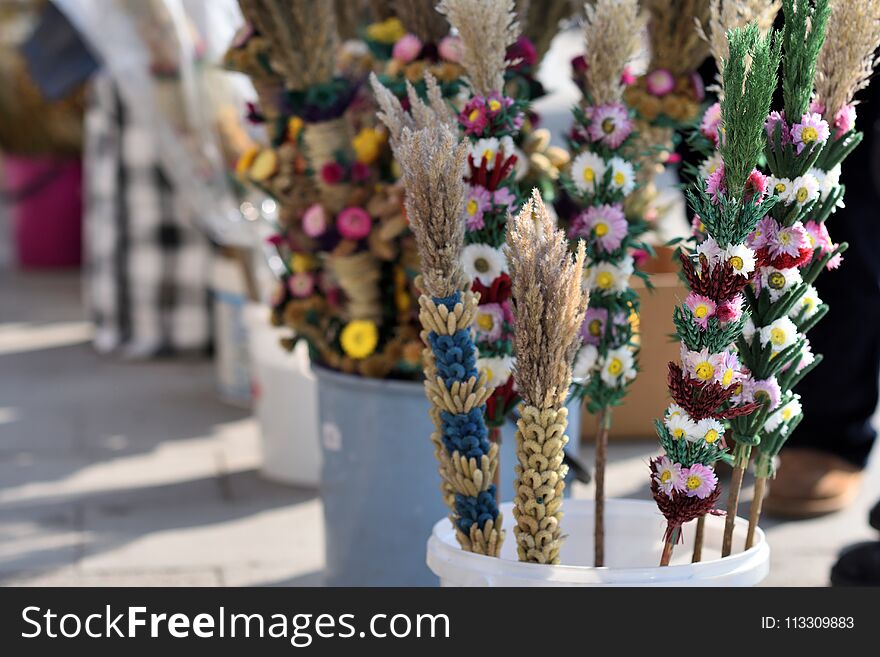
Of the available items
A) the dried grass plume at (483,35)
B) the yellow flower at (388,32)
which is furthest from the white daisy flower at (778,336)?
the yellow flower at (388,32)

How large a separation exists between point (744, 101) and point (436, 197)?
1.02 feet

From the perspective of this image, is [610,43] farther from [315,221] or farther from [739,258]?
[315,221]

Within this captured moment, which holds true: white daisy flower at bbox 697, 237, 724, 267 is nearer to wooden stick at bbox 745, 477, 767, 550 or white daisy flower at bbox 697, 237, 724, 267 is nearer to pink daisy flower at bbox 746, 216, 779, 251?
pink daisy flower at bbox 746, 216, 779, 251

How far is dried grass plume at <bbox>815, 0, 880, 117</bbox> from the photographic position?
1251mm

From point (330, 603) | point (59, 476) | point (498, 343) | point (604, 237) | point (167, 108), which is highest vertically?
point (167, 108)

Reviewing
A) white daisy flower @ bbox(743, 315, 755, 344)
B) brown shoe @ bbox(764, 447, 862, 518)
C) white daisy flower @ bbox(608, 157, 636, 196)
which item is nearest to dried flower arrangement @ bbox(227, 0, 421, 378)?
white daisy flower @ bbox(608, 157, 636, 196)

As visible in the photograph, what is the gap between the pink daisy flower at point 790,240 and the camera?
4.17ft

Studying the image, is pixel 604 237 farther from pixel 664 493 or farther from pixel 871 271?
pixel 871 271

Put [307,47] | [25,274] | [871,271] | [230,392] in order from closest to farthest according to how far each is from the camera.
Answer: [307,47] → [871,271] → [230,392] → [25,274]

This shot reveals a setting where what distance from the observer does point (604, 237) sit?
58.7 inches

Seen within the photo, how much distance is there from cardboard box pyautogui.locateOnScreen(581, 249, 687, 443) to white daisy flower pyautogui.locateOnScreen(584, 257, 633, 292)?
0.34 m

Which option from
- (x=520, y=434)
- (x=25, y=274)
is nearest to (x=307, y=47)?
(x=520, y=434)

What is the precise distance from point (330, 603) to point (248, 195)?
1.98m

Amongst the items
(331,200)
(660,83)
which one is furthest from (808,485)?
(331,200)
